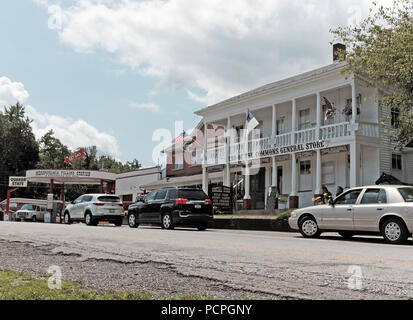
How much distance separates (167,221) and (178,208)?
81 cm

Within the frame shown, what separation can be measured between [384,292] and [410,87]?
13.5 meters

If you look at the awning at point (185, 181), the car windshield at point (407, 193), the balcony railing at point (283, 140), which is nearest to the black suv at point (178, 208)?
the car windshield at point (407, 193)

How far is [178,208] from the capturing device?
62.1 ft

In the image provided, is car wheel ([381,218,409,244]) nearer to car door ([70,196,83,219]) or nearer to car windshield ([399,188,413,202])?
car windshield ([399,188,413,202])

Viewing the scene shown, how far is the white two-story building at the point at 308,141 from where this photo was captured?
24.2 metres

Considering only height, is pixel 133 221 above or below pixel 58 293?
above

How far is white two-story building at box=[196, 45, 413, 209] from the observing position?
2417 cm

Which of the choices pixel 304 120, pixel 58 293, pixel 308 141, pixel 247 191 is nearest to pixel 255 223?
pixel 308 141

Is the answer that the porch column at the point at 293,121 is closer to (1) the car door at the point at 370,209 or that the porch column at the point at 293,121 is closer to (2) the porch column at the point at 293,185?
(2) the porch column at the point at 293,185

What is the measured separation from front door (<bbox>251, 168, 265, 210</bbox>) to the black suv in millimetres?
11678

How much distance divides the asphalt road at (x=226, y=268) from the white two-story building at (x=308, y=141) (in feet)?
44.9

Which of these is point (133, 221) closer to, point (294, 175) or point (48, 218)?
point (294, 175)

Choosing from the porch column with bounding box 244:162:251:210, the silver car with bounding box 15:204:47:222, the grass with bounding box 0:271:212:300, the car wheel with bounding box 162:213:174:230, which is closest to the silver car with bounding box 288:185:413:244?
the car wheel with bounding box 162:213:174:230
